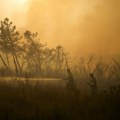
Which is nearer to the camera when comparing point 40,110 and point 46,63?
point 40,110

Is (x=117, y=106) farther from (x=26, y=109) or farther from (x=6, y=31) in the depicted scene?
(x=6, y=31)

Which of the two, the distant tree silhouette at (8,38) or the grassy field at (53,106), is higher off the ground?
the distant tree silhouette at (8,38)

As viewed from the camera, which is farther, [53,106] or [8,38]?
[8,38]

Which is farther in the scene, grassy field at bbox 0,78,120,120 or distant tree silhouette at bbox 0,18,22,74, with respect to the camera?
distant tree silhouette at bbox 0,18,22,74

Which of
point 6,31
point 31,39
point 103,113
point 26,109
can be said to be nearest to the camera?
point 103,113

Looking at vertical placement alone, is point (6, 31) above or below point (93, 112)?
above

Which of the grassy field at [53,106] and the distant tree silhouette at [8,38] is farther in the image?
the distant tree silhouette at [8,38]

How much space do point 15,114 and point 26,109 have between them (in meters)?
1.84

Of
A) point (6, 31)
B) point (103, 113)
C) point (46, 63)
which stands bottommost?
point (103, 113)

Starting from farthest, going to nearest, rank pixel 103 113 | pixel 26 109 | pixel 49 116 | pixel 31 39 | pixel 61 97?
pixel 31 39 < pixel 61 97 < pixel 26 109 < pixel 103 113 < pixel 49 116

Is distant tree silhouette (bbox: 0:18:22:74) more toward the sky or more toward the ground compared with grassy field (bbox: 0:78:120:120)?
more toward the sky

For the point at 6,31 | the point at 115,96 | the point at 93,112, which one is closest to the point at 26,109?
the point at 93,112

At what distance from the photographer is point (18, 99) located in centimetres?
1817

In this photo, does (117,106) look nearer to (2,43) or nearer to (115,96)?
(115,96)
